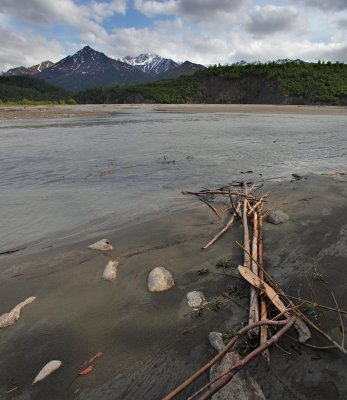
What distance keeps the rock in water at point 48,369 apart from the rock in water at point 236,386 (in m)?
1.65

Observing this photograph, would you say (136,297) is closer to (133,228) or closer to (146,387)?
(146,387)

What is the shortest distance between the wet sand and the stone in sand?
0.11m

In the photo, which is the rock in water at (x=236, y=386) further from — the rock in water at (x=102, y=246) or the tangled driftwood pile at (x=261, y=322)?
the rock in water at (x=102, y=246)

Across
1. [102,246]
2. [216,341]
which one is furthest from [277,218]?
[216,341]

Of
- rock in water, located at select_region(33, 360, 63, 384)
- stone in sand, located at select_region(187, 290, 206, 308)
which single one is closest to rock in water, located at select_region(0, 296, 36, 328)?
rock in water, located at select_region(33, 360, 63, 384)

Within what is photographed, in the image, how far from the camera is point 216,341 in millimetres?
3336

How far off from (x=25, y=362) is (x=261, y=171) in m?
10.6

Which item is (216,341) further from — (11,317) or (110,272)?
(11,317)

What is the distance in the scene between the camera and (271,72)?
104188mm

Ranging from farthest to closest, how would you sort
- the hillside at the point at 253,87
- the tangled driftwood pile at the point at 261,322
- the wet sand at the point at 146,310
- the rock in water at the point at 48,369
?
the hillside at the point at 253,87, the rock in water at the point at 48,369, the wet sand at the point at 146,310, the tangled driftwood pile at the point at 261,322

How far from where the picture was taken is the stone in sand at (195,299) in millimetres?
4051

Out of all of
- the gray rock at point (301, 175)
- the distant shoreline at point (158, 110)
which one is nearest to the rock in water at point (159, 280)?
Answer: the gray rock at point (301, 175)

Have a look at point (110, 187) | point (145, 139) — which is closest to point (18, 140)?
point (145, 139)

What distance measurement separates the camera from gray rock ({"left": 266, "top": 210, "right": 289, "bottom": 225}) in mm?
6574
